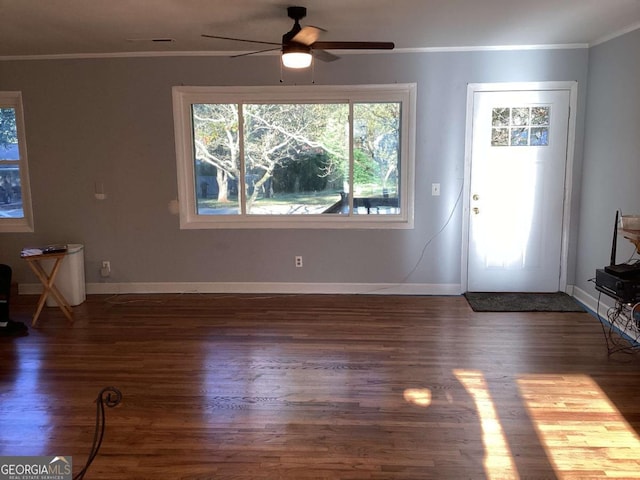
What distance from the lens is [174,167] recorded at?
195 inches

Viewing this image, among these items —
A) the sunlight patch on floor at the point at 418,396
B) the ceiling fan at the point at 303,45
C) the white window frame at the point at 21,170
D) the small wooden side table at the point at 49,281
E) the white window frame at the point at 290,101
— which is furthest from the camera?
the white window frame at the point at 21,170

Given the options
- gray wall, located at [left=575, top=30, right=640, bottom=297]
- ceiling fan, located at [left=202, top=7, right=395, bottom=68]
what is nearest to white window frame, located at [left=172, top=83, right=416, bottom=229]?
ceiling fan, located at [left=202, top=7, right=395, bottom=68]

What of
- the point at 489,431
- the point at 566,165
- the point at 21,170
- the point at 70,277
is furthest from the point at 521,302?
the point at 21,170

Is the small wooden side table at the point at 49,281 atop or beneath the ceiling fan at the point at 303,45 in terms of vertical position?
beneath

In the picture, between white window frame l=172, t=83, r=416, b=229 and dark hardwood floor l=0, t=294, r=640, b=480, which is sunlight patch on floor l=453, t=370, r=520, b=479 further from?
white window frame l=172, t=83, r=416, b=229

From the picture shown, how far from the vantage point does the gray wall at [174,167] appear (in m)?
4.71

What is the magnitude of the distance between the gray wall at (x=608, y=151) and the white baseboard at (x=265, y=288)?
133 cm

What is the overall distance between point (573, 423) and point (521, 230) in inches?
101

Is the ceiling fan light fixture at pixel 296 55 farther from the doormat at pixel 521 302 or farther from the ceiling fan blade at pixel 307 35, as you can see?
the doormat at pixel 521 302

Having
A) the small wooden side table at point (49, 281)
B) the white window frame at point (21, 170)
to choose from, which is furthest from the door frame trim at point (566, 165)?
the white window frame at point (21, 170)

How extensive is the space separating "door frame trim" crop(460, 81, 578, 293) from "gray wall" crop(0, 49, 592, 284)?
59 millimetres

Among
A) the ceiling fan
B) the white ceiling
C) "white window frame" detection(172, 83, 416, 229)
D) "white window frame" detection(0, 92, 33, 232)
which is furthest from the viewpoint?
"white window frame" detection(0, 92, 33, 232)

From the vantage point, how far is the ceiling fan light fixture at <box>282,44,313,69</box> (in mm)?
3137

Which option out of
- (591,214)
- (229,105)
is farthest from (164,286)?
(591,214)
